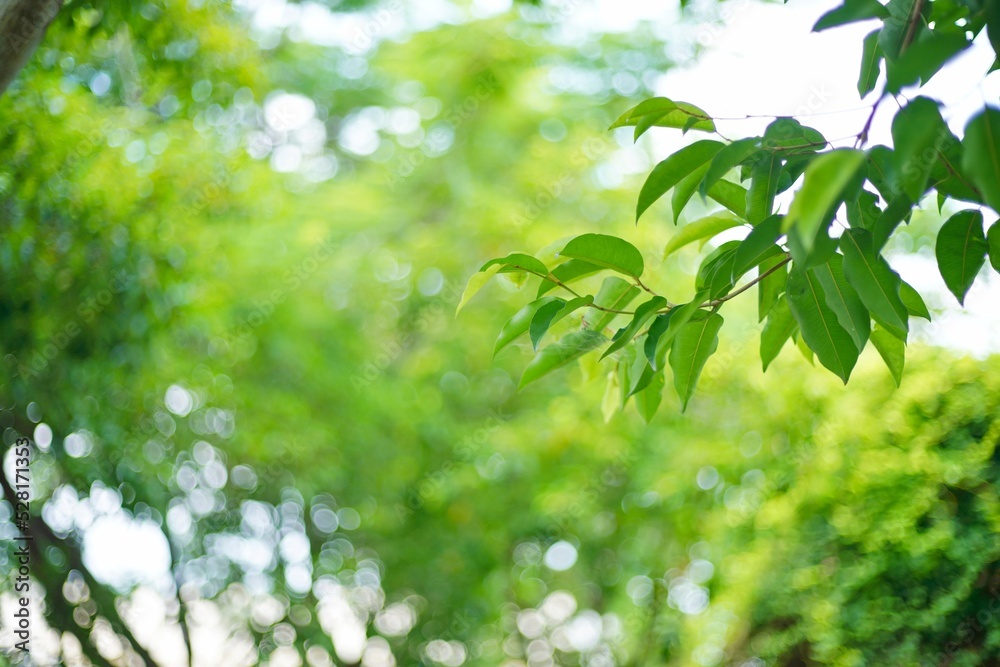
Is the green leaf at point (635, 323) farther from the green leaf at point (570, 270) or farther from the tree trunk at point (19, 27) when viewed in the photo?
the tree trunk at point (19, 27)

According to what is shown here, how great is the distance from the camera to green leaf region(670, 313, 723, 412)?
0.87 meters

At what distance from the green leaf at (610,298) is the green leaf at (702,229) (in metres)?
0.07

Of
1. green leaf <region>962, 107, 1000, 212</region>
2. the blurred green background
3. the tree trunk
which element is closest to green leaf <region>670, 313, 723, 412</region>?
green leaf <region>962, 107, 1000, 212</region>

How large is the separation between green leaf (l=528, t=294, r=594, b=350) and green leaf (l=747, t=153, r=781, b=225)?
0.18 metres

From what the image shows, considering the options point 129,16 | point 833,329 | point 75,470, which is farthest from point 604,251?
point 75,470

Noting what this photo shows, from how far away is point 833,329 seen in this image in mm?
815

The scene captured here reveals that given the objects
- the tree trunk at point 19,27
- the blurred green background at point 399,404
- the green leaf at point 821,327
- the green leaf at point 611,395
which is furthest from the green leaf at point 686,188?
the blurred green background at point 399,404

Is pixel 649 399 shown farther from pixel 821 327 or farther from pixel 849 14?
pixel 849 14

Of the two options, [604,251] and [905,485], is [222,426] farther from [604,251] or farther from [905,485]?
[604,251]

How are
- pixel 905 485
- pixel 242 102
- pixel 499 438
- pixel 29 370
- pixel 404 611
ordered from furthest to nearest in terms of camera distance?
1. pixel 404 611
2. pixel 499 438
3. pixel 242 102
4. pixel 29 370
5. pixel 905 485

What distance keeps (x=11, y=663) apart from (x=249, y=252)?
6.28 feet

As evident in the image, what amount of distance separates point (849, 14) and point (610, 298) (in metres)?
0.37

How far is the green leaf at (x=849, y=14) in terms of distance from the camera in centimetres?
63

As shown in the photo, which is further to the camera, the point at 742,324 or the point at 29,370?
the point at 742,324
